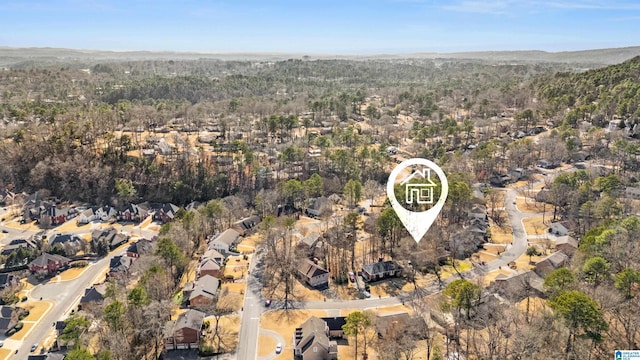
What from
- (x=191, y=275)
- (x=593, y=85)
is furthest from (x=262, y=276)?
(x=593, y=85)

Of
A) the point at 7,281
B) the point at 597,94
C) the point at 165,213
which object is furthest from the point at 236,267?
the point at 597,94

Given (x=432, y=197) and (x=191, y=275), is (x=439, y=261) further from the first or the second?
(x=191, y=275)

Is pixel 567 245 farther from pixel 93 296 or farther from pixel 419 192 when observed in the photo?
pixel 93 296

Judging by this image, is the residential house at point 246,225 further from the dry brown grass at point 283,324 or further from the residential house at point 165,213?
the dry brown grass at point 283,324

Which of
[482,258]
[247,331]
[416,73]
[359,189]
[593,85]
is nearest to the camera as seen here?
[247,331]

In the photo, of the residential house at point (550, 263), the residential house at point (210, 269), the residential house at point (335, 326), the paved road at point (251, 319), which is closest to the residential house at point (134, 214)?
the residential house at point (210, 269)

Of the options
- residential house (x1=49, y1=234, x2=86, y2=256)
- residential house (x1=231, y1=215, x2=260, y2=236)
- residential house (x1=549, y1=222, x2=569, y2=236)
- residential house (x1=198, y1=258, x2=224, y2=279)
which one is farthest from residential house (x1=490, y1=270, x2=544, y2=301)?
residential house (x1=49, y1=234, x2=86, y2=256)

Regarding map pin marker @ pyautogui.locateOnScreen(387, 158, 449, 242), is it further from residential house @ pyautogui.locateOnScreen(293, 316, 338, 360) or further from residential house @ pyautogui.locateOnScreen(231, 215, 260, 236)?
residential house @ pyautogui.locateOnScreen(231, 215, 260, 236)
